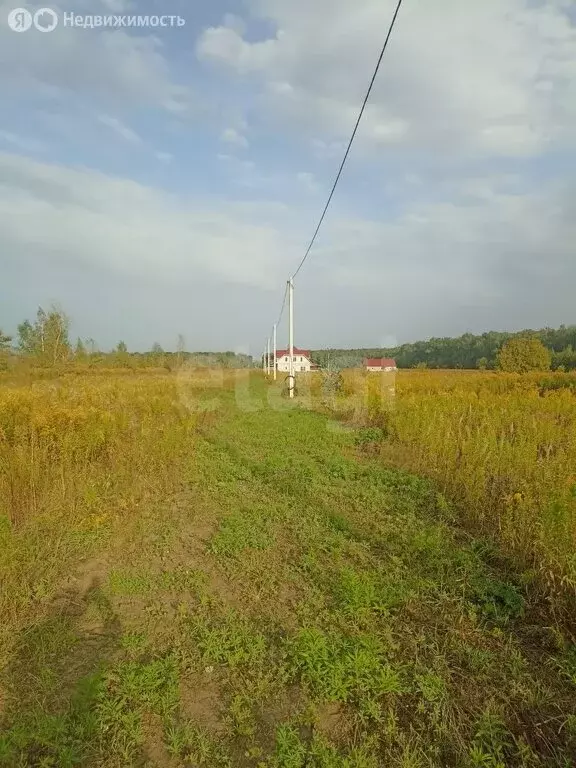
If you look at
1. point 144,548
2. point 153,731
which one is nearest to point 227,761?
point 153,731

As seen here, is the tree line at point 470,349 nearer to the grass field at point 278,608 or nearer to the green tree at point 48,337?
the green tree at point 48,337

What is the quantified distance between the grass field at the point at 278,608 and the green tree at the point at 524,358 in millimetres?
17463

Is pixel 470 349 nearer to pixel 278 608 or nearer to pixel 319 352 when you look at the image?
pixel 319 352

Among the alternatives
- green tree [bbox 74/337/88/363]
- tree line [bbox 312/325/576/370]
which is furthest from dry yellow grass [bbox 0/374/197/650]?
tree line [bbox 312/325/576/370]

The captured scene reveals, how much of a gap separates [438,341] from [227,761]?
74412 millimetres

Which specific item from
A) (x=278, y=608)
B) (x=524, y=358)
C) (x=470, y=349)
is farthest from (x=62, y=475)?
(x=470, y=349)

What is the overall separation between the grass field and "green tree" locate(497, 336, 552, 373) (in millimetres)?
17463

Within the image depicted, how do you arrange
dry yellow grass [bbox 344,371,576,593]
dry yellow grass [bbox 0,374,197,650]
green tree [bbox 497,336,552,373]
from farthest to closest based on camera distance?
green tree [bbox 497,336,552,373]
dry yellow grass [bbox 0,374,197,650]
dry yellow grass [bbox 344,371,576,593]

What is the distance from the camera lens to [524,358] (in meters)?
22.7

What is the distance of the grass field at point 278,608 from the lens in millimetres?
2139

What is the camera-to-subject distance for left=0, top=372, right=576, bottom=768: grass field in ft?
7.02

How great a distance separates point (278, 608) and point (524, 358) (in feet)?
75.6

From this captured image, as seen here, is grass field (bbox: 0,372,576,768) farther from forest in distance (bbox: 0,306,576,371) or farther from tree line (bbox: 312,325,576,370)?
tree line (bbox: 312,325,576,370)

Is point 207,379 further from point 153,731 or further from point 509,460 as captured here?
point 153,731
